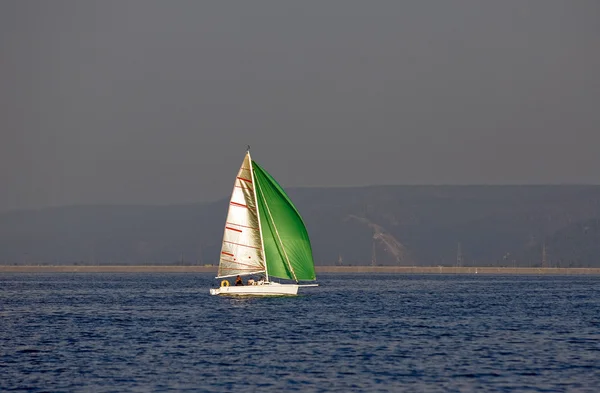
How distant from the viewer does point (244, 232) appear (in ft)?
363

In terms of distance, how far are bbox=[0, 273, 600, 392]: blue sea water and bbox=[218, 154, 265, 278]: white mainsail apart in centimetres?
471

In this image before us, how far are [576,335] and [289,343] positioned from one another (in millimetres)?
19490

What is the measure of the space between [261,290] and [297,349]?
143 feet

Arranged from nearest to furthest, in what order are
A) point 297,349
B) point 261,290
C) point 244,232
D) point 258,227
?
1. point 297,349
2. point 261,290
3. point 258,227
4. point 244,232

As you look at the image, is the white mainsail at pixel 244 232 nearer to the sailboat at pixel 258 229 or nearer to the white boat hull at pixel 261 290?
the sailboat at pixel 258 229

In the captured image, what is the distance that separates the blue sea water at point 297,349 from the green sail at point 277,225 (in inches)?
219

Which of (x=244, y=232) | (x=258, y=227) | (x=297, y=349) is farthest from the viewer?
(x=244, y=232)

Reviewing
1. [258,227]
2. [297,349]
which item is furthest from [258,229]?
[297,349]

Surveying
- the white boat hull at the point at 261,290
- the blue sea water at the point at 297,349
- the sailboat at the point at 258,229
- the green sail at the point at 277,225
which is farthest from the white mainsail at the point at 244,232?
the blue sea water at the point at 297,349

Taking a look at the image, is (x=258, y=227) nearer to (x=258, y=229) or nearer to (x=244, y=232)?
(x=258, y=229)

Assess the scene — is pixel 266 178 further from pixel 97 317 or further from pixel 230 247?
pixel 97 317

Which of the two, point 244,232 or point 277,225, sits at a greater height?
point 277,225

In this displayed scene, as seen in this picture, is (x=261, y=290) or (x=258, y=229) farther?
(x=258, y=229)

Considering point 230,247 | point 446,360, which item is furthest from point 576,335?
point 230,247
